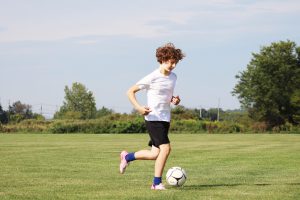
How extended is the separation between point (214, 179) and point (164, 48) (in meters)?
2.78

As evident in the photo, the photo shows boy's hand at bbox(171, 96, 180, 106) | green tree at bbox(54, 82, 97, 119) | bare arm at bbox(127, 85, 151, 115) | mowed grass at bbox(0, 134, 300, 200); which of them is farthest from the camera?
green tree at bbox(54, 82, 97, 119)

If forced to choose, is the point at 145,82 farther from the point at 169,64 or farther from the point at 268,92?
the point at 268,92

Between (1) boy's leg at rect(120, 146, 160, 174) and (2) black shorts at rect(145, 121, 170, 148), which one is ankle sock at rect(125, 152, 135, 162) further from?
(2) black shorts at rect(145, 121, 170, 148)

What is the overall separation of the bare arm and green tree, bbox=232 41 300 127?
6635 cm

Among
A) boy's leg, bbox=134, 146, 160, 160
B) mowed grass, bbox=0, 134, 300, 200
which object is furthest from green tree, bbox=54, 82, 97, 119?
boy's leg, bbox=134, 146, 160, 160

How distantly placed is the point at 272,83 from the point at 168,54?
6891 centimetres

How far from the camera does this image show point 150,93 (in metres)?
9.57

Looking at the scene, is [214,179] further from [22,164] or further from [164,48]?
[22,164]

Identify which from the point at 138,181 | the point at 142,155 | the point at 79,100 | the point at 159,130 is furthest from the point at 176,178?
the point at 79,100

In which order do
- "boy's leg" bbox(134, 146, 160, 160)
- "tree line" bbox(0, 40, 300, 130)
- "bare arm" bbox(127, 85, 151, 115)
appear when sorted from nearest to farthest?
"bare arm" bbox(127, 85, 151, 115), "boy's leg" bbox(134, 146, 160, 160), "tree line" bbox(0, 40, 300, 130)

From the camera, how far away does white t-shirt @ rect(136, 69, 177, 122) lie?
948cm

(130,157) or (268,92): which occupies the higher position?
(268,92)

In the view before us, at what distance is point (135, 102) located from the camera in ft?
30.8

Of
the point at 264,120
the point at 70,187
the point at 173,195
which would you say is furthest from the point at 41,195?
the point at 264,120
